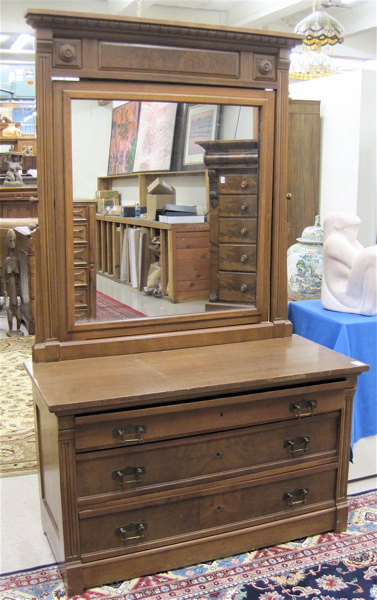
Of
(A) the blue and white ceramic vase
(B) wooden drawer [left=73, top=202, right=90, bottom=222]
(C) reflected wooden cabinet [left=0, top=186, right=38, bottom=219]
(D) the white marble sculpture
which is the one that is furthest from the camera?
(C) reflected wooden cabinet [left=0, top=186, right=38, bottom=219]

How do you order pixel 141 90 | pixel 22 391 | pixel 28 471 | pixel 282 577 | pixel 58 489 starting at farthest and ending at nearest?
1. pixel 22 391
2. pixel 28 471
3. pixel 141 90
4. pixel 282 577
5. pixel 58 489

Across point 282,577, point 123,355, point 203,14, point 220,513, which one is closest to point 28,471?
point 123,355

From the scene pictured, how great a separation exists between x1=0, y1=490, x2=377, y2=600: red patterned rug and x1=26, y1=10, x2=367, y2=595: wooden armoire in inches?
1.8

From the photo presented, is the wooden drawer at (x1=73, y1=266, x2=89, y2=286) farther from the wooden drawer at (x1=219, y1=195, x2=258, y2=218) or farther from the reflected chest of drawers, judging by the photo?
the wooden drawer at (x1=219, y1=195, x2=258, y2=218)

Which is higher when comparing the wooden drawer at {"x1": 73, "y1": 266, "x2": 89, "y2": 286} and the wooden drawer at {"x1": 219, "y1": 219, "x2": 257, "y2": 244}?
the wooden drawer at {"x1": 219, "y1": 219, "x2": 257, "y2": 244}

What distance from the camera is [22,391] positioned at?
13.2 ft

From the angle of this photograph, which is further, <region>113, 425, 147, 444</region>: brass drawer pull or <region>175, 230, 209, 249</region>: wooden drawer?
<region>175, 230, 209, 249</region>: wooden drawer

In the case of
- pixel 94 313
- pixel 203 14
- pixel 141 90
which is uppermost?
pixel 203 14

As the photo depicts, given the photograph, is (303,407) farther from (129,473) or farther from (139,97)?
(139,97)

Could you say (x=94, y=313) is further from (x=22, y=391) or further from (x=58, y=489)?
(x=22, y=391)

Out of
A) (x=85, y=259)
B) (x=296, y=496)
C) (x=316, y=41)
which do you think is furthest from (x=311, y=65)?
(x=296, y=496)

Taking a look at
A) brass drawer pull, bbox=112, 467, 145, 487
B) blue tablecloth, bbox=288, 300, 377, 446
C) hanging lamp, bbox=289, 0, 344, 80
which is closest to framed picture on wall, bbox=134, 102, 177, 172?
blue tablecloth, bbox=288, 300, 377, 446

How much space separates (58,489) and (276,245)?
125 cm

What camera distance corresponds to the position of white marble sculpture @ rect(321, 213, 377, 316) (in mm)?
2754
